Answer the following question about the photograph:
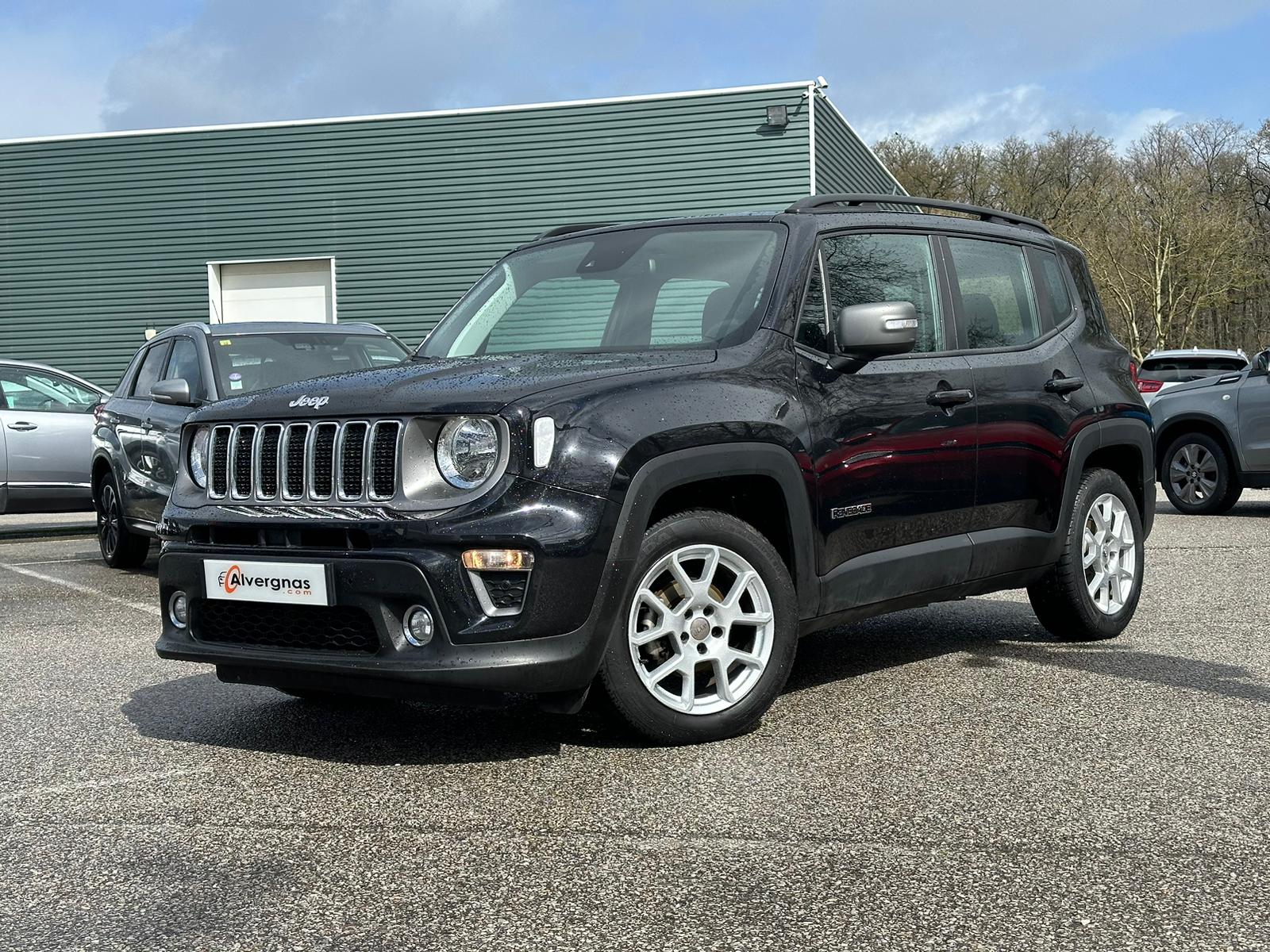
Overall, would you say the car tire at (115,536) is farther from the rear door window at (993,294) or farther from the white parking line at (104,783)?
the rear door window at (993,294)

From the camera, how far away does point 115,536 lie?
10836 mm

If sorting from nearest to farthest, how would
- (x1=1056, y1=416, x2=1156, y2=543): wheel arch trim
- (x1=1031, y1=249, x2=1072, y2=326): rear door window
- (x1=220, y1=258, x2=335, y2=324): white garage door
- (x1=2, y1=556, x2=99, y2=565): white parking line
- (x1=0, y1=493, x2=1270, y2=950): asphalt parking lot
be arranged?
1. (x1=0, y1=493, x2=1270, y2=950): asphalt parking lot
2. (x1=1056, y1=416, x2=1156, y2=543): wheel arch trim
3. (x1=1031, y1=249, x2=1072, y2=326): rear door window
4. (x1=2, y1=556, x2=99, y2=565): white parking line
5. (x1=220, y1=258, x2=335, y2=324): white garage door

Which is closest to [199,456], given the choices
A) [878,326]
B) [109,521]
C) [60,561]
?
[878,326]

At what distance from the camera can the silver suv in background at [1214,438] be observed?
13.5 meters

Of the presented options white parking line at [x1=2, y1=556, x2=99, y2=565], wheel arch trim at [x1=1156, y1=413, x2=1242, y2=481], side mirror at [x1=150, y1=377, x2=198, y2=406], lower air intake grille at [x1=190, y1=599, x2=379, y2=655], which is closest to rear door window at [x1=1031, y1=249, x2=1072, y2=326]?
lower air intake grille at [x1=190, y1=599, x2=379, y2=655]

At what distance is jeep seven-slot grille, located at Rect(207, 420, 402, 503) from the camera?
173 inches

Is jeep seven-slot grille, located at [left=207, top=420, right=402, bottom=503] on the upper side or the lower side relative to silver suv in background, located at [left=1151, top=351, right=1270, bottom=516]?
upper

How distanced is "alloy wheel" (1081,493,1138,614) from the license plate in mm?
3527

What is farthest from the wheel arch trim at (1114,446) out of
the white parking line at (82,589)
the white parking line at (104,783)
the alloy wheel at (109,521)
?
the alloy wheel at (109,521)

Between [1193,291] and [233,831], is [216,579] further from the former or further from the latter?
[1193,291]

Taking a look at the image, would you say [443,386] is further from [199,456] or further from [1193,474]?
[1193,474]

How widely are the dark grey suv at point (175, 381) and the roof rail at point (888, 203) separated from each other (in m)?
4.47

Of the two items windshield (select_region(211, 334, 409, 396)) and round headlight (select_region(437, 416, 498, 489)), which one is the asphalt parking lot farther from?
windshield (select_region(211, 334, 409, 396))

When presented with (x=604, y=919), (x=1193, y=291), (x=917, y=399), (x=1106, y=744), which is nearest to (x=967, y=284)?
(x=917, y=399)
